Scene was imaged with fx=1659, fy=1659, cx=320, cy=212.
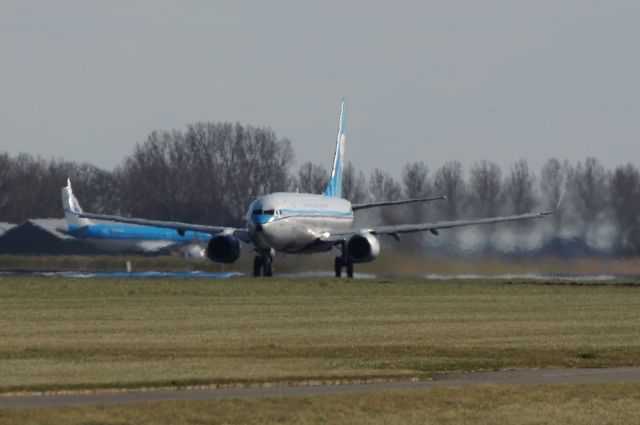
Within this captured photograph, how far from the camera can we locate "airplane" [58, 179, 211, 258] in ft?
357

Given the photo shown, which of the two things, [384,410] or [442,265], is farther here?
[442,265]

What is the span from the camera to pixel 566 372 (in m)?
28.0

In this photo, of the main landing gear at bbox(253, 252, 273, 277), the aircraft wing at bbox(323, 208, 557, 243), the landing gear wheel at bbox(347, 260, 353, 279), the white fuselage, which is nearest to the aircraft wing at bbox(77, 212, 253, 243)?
the main landing gear at bbox(253, 252, 273, 277)

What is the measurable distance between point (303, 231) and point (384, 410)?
5413 centimetres

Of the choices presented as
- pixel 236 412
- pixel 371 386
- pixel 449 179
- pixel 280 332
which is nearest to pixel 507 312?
pixel 280 332

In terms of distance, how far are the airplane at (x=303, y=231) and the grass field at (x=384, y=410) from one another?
50.1 metres

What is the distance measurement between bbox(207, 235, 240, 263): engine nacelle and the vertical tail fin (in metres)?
12.3

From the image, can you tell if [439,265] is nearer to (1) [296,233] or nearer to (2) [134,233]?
(1) [296,233]

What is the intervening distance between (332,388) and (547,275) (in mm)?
49087

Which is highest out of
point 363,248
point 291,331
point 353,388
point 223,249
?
point 223,249

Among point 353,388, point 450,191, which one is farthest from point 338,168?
point 353,388

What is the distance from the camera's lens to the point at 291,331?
37.8 m

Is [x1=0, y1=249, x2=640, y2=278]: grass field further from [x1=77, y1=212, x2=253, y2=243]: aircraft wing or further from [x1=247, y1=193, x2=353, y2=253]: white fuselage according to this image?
[x1=77, y1=212, x2=253, y2=243]: aircraft wing

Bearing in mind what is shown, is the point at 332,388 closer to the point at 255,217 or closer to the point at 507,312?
the point at 507,312
